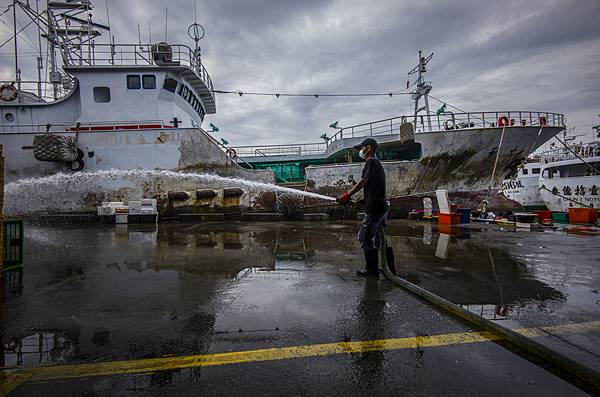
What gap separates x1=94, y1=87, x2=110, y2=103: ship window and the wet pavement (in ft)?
30.4

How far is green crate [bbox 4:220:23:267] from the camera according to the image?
172 inches

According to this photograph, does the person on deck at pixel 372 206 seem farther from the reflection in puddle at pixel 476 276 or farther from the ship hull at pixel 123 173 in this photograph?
the ship hull at pixel 123 173

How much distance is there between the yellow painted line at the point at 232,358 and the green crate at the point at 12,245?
3541 mm

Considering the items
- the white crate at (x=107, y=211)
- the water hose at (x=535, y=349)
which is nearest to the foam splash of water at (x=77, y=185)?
the white crate at (x=107, y=211)

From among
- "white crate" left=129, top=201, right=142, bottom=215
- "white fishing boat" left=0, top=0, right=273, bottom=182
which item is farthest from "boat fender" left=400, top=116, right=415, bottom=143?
"white crate" left=129, top=201, right=142, bottom=215

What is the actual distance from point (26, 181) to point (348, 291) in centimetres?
1355

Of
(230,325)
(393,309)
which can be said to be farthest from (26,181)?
(393,309)

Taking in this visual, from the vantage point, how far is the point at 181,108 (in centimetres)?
1378

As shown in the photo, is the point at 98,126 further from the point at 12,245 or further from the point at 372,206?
the point at 372,206

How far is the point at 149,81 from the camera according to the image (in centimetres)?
1233

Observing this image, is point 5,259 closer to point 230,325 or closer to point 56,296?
point 56,296

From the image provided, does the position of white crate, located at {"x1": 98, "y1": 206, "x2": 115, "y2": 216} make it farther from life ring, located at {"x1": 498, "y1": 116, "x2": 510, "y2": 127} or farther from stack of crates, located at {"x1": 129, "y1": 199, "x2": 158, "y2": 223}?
life ring, located at {"x1": 498, "y1": 116, "x2": 510, "y2": 127}

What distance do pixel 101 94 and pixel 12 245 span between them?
1028 cm

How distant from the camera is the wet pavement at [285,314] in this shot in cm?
170
